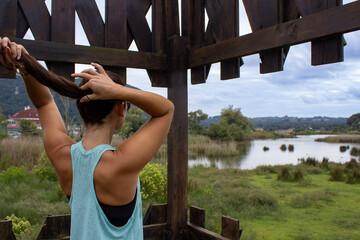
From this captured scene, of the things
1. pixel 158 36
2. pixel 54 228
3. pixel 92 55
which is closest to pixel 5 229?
pixel 54 228

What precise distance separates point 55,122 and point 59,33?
1.55 metres

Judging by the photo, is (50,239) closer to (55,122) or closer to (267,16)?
(55,122)

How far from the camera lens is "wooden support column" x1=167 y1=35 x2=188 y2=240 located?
282 cm

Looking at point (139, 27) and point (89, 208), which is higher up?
point (139, 27)

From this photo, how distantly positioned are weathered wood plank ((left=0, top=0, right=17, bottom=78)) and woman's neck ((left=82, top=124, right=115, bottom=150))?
62.6 inches

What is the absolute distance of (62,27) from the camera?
2.48 m

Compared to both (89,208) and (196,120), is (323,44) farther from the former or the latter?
(196,120)

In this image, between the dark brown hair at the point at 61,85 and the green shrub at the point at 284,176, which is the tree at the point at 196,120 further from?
the dark brown hair at the point at 61,85

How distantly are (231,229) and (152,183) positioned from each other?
328cm

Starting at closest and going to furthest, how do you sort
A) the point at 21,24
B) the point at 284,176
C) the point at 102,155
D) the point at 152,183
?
the point at 102,155, the point at 21,24, the point at 152,183, the point at 284,176

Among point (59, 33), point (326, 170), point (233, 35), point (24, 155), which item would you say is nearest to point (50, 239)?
point (59, 33)

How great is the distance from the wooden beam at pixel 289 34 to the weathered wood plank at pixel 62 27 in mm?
1079

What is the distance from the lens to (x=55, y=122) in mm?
1172

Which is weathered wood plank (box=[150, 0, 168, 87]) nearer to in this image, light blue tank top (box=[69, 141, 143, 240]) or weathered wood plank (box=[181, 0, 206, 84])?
weathered wood plank (box=[181, 0, 206, 84])
